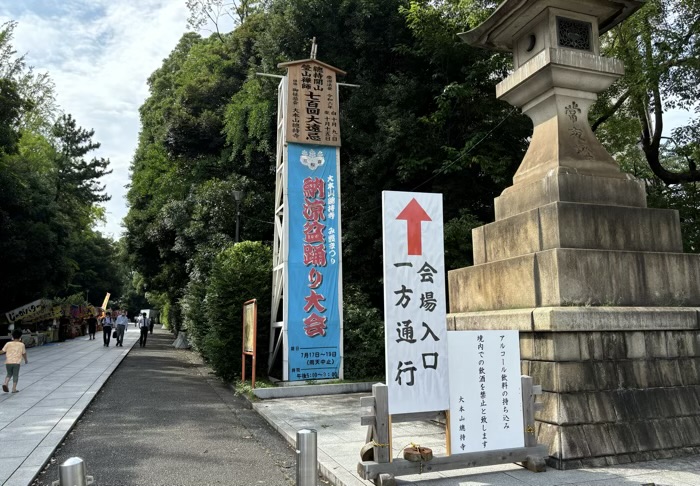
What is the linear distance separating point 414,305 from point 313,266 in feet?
23.5

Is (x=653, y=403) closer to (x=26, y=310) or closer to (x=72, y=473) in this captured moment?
(x=72, y=473)

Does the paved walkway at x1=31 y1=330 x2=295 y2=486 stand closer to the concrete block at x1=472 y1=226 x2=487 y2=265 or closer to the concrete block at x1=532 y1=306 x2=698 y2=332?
the concrete block at x1=532 y1=306 x2=698 y2=332

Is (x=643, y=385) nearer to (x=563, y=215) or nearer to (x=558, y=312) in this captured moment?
(x=558, y=312)

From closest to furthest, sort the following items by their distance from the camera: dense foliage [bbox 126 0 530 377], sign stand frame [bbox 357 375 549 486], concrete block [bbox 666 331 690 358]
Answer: sign stand frame [bbox 357 375 549 486]
concrete block [bbox 666 331 690 358]
dense foliage [bbox 126 0 530 377]

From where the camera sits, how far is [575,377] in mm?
5773

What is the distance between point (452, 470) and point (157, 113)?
33.9m

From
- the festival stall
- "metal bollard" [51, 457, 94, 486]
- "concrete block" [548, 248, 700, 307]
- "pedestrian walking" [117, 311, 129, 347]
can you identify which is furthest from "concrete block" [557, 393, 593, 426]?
"pedestrian walking" [117, 311, 129, 347]

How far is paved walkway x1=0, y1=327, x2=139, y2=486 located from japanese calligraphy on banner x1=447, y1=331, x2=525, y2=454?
4.46 m

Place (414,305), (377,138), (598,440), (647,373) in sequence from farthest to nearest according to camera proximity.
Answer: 1. (377,138)
2. (647,373)
3. (598,440)
4. (414,305)

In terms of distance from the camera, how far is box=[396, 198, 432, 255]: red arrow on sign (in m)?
5.24

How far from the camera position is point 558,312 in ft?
19.1

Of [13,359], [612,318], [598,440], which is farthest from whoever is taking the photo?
[13,359]

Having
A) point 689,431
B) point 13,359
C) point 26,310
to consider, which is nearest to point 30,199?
point 26,310

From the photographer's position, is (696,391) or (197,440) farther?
(197,440)
